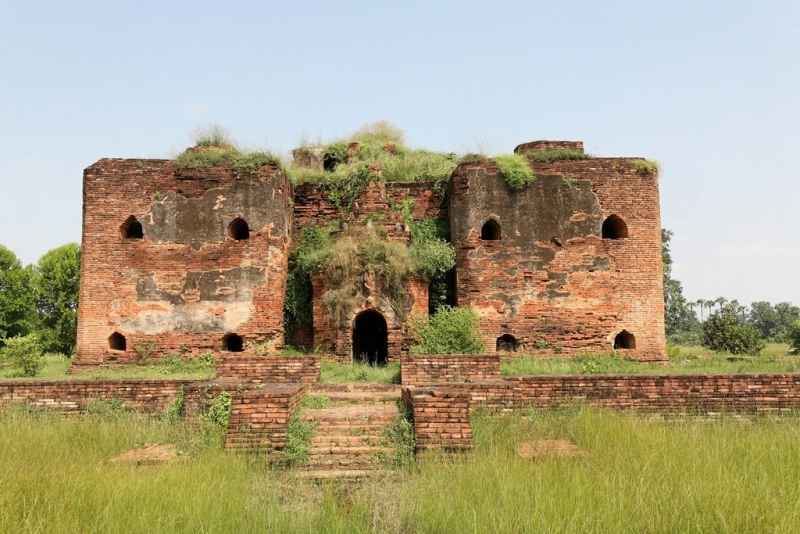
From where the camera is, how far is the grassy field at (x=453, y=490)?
4.00 m

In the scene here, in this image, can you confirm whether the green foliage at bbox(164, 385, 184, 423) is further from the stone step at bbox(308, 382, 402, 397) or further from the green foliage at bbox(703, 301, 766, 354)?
the green foliage at bbox(703, 301, 766, 354)

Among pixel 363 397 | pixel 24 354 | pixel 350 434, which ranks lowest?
pixel 350 434

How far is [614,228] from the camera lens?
1409cm

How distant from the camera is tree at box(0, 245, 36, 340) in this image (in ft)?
85.0

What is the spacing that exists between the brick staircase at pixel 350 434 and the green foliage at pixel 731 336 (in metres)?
15.0

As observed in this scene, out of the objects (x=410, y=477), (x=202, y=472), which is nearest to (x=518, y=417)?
(x=410, y=477)

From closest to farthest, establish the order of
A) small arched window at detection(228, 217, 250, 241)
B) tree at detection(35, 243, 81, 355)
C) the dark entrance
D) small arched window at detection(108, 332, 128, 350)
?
1. small arched window at detection(108, 332, 128, 350)
2. small arched window at detection(228, 217, 250, 241)
3. the dark entrance
4. tree at detection(35, 243, 81, 355)

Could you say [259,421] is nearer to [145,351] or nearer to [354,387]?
[354,387]

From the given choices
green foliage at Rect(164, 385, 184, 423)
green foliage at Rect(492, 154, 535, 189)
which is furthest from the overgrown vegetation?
green foliage at Rect(164, 385, 184, 423)

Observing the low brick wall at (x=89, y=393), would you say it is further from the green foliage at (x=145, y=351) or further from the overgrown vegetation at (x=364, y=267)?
the overgrown vegetation at (x=364, y=267)

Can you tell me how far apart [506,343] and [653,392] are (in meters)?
5.24

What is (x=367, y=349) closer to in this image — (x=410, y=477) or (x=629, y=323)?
(x=629, y=323)

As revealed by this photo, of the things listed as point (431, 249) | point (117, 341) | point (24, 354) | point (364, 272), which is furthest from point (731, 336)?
point (24, 354)

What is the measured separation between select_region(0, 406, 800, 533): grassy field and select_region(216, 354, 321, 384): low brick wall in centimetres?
324
